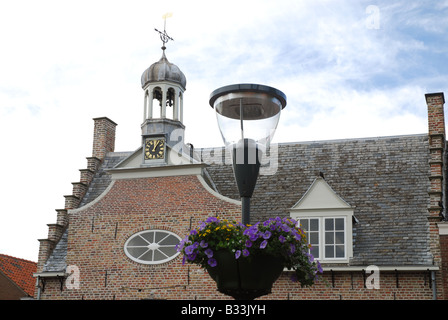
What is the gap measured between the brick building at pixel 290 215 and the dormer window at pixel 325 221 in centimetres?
3

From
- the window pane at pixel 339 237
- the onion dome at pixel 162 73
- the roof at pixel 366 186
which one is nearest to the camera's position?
the roof at pixel 366 186

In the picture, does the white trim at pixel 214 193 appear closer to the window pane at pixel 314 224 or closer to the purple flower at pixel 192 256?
the window pane at pixel 314 224

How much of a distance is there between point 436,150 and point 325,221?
13.7 feet

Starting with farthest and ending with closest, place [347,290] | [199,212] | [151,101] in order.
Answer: [151,101] → [199,212] → [347,290]

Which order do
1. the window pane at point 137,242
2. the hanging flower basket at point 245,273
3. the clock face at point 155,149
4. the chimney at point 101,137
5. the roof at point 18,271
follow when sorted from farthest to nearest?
1. the roof at point 18,271
2. the chimney at point 101,137
3. the clock face at point 155,149
4. the window pane at point 137,242
5. the hanging flower basket at point 245,273

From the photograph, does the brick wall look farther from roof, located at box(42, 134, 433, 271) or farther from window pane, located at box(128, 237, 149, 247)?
roof, located at box(42, 134, 433, 271)

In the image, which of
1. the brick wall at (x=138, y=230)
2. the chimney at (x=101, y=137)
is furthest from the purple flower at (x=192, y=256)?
the chimney at (x=101, y=137)

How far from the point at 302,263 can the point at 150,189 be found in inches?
514

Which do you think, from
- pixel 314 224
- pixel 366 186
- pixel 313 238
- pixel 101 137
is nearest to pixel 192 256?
pixel 313 238

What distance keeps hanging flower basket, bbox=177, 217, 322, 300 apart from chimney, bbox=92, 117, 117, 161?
17668 millimetres

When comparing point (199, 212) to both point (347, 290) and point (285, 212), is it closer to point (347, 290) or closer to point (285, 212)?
point (285, 212)

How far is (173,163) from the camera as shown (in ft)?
66.0

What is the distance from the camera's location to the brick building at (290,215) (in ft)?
57.3
